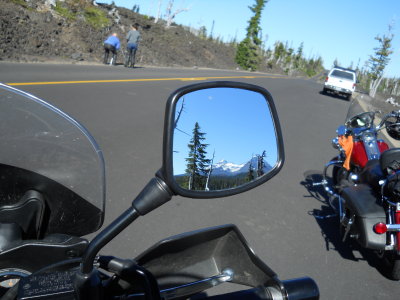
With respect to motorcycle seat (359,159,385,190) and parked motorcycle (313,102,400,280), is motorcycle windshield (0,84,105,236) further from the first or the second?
motorcycle seat (359,159,385,190)

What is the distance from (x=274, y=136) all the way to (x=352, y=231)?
2.72 metres

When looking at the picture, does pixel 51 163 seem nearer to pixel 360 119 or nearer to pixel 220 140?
pixel 220 140

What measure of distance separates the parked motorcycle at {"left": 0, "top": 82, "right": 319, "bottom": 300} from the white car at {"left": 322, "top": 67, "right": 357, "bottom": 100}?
2720cm

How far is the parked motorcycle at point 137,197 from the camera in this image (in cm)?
119

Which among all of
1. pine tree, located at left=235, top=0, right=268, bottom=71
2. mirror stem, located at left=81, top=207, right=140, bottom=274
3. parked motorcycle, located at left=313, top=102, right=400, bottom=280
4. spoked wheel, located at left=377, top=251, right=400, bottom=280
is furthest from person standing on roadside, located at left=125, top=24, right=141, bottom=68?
pine tree, located at left=235, top=0, right=268, bottom=71

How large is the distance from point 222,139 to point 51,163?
0.80 metres

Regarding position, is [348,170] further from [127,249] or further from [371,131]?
[127,249]

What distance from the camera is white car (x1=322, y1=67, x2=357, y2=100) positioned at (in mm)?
26844

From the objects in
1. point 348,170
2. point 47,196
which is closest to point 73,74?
point 348,170

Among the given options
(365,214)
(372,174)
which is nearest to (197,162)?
(365,214)

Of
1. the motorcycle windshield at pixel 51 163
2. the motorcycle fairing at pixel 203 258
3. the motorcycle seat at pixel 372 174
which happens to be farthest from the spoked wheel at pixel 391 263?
the motorcycle windshield at pixel 51 163

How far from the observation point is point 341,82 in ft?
88.8

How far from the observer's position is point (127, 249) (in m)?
3.47

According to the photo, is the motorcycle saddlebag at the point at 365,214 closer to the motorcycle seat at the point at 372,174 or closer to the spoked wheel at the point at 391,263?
the motorcycle seat at the point at 372,174
